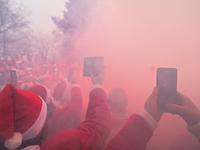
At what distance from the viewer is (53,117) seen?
2.24 ft

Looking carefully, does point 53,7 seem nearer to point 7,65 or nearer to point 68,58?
point 68,58

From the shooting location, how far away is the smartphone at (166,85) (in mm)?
463

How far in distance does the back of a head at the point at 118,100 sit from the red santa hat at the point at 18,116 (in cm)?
39

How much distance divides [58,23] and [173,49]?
0.86m

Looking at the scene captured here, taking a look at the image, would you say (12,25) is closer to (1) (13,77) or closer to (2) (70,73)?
(1) (13,77)

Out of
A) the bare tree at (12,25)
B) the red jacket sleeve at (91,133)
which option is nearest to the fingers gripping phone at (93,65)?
the red jacket sleeve at (91,133)

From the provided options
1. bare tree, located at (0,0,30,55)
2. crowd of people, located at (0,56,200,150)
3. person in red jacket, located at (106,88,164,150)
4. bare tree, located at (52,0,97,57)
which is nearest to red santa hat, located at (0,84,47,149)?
crowd of people, located at (0,56,200,150)

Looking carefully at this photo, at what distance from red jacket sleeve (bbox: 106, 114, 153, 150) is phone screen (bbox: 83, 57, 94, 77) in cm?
40

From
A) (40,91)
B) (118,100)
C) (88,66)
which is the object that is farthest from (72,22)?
(118,100)

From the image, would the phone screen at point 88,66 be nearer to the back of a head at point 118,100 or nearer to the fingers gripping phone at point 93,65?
the fingers gripping phone at point 93,65

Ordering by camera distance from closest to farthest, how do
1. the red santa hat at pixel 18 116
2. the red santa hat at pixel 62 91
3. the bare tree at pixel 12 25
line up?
the red santa hat at pixel 18 116 < the red santa hat at pixel 62 91 < the bare tree at pixel 12 25

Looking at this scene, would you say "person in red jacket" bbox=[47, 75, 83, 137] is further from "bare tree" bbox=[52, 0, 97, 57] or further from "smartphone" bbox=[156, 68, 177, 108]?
"smartphone" bbox=[156, 68, 177, 108]

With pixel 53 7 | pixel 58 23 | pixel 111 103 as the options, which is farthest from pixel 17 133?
pixel 53 7

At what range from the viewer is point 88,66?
2.40 feet
